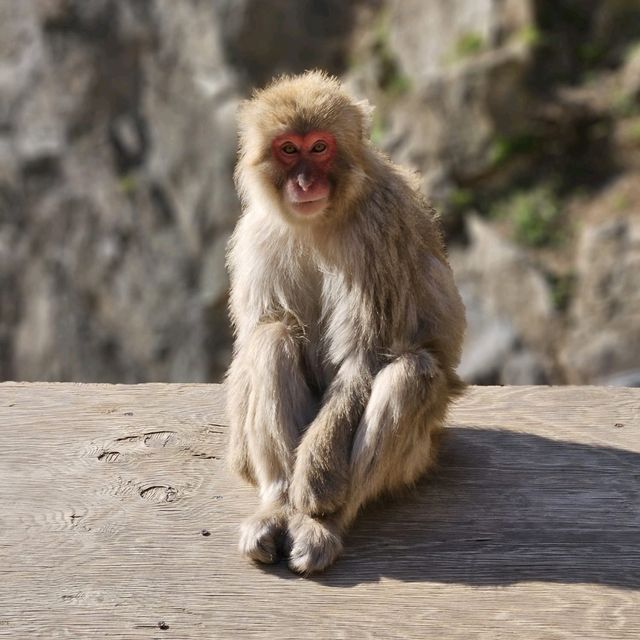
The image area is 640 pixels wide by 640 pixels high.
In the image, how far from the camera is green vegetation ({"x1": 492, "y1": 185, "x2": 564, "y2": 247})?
11.0 metres

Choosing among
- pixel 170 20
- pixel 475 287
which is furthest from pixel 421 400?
pixel 170 20

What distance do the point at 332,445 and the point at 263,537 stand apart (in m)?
0.43

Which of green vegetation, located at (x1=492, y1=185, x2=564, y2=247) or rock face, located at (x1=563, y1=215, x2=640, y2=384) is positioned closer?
rock face, located at (x1=563, y1=215, x2=640, y2=384)

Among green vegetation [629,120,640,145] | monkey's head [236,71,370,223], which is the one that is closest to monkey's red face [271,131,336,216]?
monkey's head [236,71,370,223]

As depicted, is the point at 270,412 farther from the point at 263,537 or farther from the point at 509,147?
the point at 509,147

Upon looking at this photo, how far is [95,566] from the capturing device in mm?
3951

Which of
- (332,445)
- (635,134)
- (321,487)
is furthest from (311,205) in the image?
(635,134)

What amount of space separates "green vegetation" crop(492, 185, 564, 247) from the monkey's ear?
684 centimetres

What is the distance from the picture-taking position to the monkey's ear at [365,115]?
172 inches

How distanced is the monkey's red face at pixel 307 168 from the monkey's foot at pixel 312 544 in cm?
120

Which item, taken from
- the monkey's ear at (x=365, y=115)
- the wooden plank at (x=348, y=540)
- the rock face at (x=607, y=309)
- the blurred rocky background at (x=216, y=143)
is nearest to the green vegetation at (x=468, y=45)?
the blurred rocky background at (x=216, y=143)

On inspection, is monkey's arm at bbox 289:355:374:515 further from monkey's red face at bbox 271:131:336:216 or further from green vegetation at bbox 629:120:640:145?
green vegetation at bbox 629:120:640:145

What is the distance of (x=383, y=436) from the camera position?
13.3 ft

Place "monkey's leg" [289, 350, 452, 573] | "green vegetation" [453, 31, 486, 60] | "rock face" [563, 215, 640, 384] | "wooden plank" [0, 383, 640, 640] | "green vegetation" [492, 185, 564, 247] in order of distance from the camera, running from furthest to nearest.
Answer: "green vegetation" [453, 31, 486, 60], "green vegetation" [492, 185, 564, 247], "rock face" [563, 215, 640, 384], "monkey's leg" [289, 350, 452, 573], "wooden plank" [0, 383, 640, 640]
